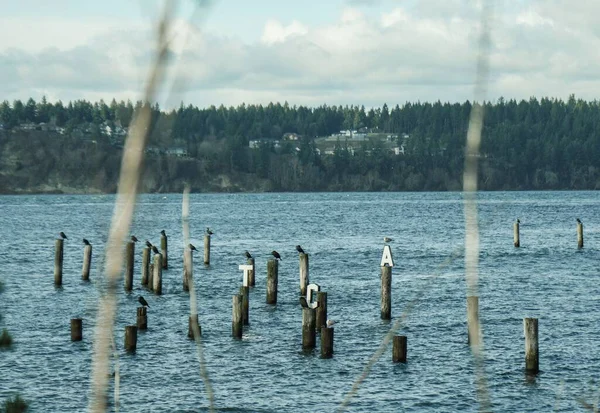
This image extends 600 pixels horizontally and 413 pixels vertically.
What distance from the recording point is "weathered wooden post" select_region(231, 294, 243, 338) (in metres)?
33.5

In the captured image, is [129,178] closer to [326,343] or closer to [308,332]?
[326,343]

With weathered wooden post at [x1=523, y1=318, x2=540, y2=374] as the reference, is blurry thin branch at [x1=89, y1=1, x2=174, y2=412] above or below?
above

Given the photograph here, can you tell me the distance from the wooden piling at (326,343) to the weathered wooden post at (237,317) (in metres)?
3.94

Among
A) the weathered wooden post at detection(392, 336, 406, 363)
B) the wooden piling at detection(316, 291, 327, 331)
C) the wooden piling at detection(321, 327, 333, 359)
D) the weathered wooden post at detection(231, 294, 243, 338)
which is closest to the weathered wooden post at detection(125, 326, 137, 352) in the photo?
the weathered wooden post at detection(231, 294, 243, 338)

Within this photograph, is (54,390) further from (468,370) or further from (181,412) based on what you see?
(468,370)

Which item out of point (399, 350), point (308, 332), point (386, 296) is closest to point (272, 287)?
point (386, 296)

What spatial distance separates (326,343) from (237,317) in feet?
14.8

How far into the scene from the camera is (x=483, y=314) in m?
40.6

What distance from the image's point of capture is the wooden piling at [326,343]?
30297 mm

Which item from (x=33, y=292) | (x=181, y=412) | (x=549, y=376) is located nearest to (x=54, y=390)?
(x=181, y=412)

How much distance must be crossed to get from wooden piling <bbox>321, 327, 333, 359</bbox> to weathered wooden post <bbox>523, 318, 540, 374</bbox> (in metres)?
5.86

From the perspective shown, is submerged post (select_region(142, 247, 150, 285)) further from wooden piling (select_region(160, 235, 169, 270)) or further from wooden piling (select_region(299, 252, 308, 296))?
wooden piling (select_region(299, 252, 308, 296))

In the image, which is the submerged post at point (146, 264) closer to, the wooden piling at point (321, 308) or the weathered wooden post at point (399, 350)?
the wooden piling at point (321, 308)

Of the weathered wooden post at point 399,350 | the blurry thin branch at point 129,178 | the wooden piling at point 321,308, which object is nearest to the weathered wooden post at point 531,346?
the weathered wooden post at point 399,350
